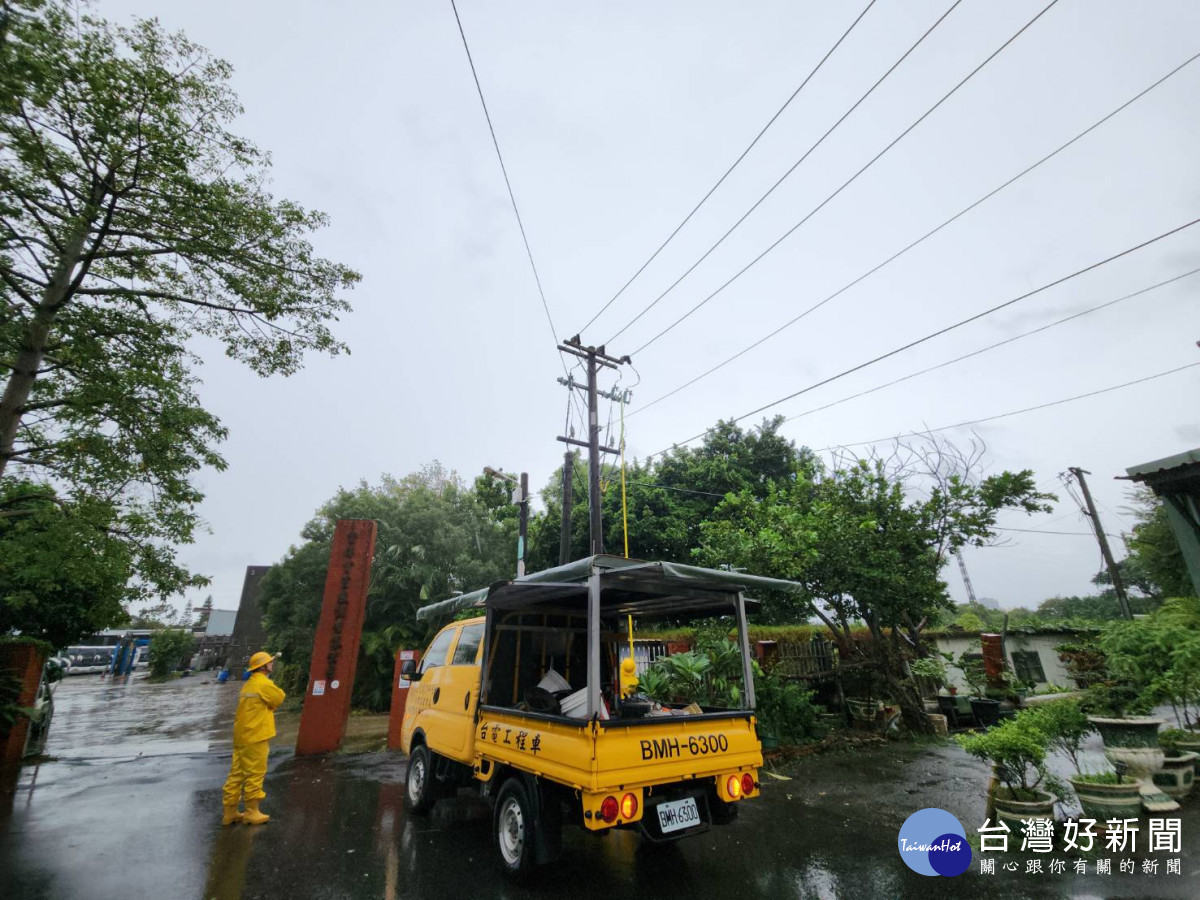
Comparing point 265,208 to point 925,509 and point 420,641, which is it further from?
point 420,641

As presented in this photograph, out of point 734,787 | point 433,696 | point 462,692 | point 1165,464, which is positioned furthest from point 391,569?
point 1165,464

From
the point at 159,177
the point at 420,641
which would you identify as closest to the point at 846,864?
the point at 159,177

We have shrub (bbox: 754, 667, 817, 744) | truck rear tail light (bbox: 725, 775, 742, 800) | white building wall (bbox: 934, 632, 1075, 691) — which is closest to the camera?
truck rear tail light (bbox: 725, 775, 742, 800)

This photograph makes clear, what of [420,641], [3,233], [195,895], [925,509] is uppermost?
[3,233]

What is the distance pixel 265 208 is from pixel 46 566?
5.03 meters

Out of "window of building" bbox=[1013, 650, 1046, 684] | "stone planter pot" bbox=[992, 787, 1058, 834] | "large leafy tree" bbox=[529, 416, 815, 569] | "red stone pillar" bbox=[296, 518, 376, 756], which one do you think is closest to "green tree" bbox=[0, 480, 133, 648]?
"red stone pillar" bbox=[296, 518, 376, 756]

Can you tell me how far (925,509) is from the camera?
9250 millimetres

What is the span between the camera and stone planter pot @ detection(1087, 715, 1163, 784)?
495 centimetres

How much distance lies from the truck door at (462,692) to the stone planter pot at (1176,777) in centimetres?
661

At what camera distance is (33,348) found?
616 cm

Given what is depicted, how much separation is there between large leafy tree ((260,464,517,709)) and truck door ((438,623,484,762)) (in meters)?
11.5

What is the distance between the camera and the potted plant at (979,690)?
31.1 ft

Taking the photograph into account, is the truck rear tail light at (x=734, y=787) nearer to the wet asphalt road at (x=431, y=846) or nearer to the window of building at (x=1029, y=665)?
the wet asphalt road at (x=431, y=846)

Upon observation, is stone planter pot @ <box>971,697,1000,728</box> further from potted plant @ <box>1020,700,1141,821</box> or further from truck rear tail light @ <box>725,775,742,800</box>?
truck rear tail light @ <box>725,775,742,800</box>
